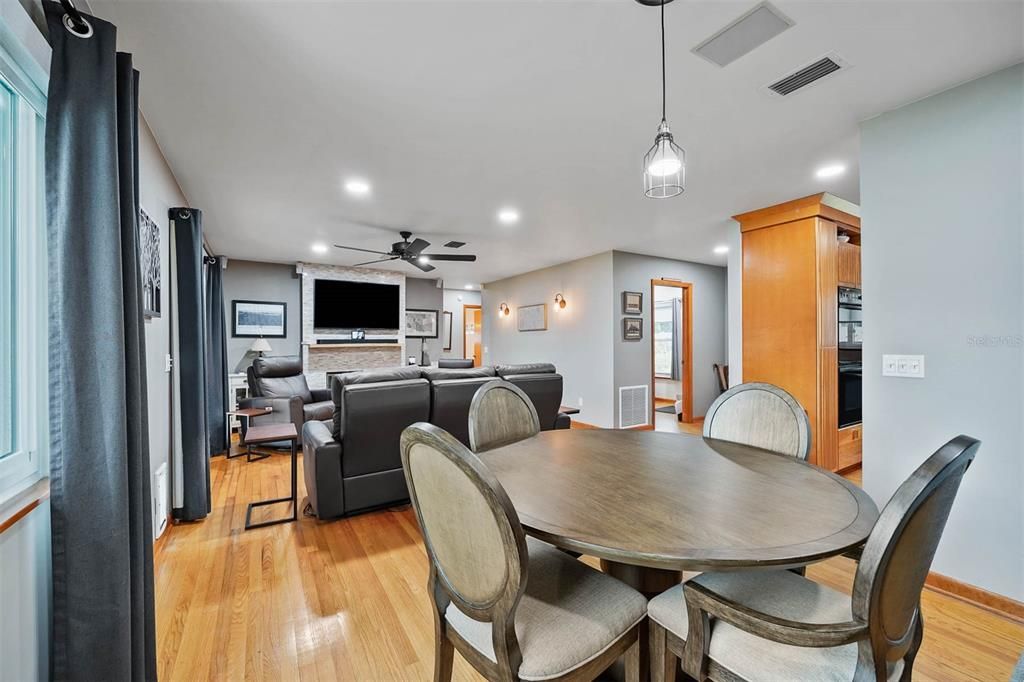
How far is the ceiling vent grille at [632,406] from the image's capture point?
570 centimetres

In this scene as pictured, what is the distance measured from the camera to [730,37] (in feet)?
5.65

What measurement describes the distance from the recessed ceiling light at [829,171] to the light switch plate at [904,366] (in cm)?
150

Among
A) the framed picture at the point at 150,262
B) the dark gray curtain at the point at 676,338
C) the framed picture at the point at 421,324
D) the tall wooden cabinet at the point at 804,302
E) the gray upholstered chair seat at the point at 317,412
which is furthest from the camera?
the dark gray curtain at the point at 676,338

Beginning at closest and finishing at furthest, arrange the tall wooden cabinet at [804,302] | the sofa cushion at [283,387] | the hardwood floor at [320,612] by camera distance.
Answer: the hardwood floor at [320,612], the tall wooden cabinet at [804,302], the sofa cushion at [283,387]

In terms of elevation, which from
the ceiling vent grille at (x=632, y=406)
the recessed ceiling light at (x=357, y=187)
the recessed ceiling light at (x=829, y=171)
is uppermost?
the recessed ceiling light at (x=357, y=187)

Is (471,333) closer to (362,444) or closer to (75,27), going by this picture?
(362,444)

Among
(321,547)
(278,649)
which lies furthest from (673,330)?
(278,649)

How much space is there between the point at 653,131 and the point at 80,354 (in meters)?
2.71

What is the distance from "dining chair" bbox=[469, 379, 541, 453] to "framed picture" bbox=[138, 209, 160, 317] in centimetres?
174

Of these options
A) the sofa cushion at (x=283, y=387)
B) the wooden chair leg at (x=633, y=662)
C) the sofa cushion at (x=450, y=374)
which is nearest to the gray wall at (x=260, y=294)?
the sofa cushion at (x=283, y=387)

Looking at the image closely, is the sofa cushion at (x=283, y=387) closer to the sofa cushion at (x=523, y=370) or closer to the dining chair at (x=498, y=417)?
the sofa cushion at (x=523, y=370)

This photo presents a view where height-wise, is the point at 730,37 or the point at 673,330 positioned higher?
the point at 730,37

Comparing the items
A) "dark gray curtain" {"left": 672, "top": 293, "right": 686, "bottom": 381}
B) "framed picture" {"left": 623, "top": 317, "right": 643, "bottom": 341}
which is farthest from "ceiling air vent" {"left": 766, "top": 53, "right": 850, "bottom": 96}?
"dark gray curtain" {"left": 672, "top": 293, "right": 686, "bottom": 381}

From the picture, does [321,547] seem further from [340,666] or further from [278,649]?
[340,666]
